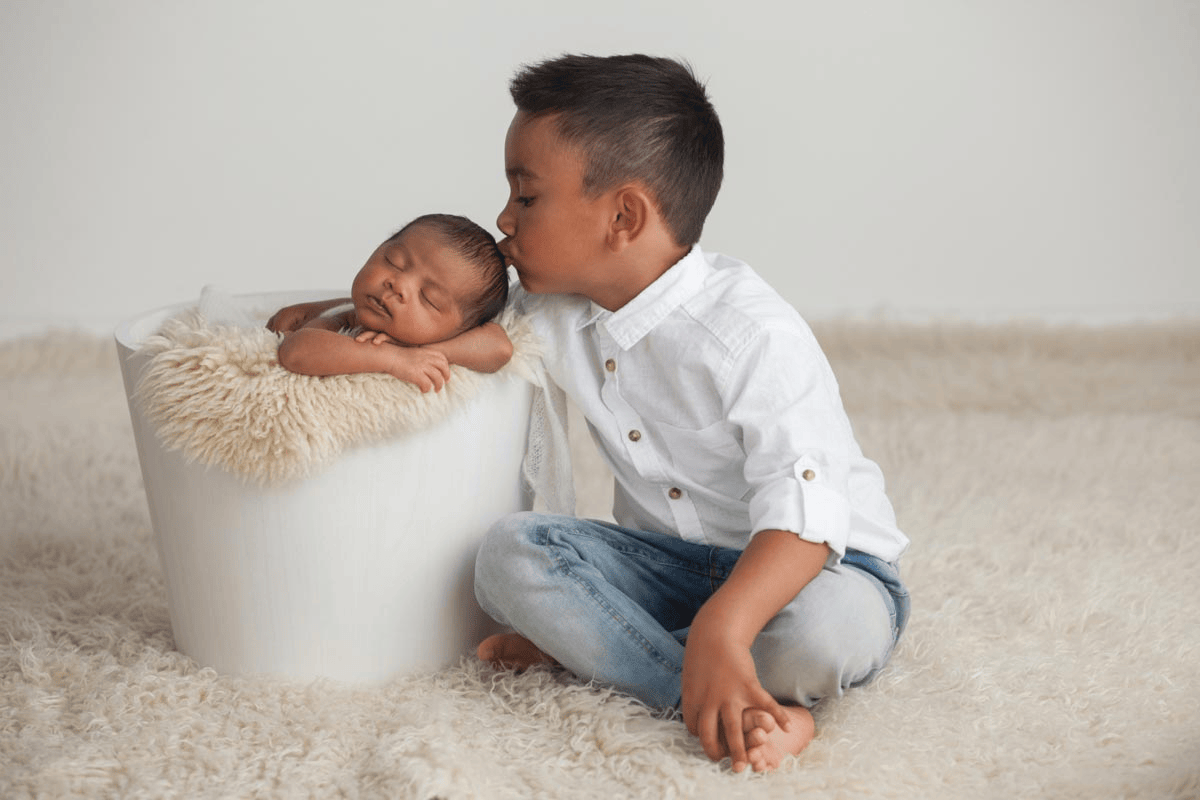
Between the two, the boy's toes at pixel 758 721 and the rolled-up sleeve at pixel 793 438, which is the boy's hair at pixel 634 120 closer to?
the rolled-up sleeve at pixel 793 438

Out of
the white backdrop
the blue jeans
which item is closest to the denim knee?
→ the blue jeans

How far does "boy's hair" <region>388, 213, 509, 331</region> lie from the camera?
3.51 ft

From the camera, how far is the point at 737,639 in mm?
940

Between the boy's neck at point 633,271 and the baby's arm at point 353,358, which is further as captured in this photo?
the boy's neck at point 633,271

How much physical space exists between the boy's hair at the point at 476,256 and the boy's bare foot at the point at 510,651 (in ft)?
0.97

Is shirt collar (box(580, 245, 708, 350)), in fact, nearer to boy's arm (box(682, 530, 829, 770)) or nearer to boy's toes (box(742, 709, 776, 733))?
boy's arm (box(682, 530, 829, 770))

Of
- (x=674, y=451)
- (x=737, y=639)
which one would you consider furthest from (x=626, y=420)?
(x=737, y=639)

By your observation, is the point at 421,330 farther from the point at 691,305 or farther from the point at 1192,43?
the point at 1192,43

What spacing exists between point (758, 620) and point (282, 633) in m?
0.43

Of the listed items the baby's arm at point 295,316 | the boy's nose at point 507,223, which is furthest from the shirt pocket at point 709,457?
the baby's arm at point 295,316

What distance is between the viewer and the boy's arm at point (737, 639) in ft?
3.06

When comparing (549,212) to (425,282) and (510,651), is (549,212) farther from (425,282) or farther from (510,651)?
(510,651)

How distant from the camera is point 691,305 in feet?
3.65

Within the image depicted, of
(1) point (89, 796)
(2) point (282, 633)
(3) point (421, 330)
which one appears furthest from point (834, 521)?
(1) point (89, 796)
